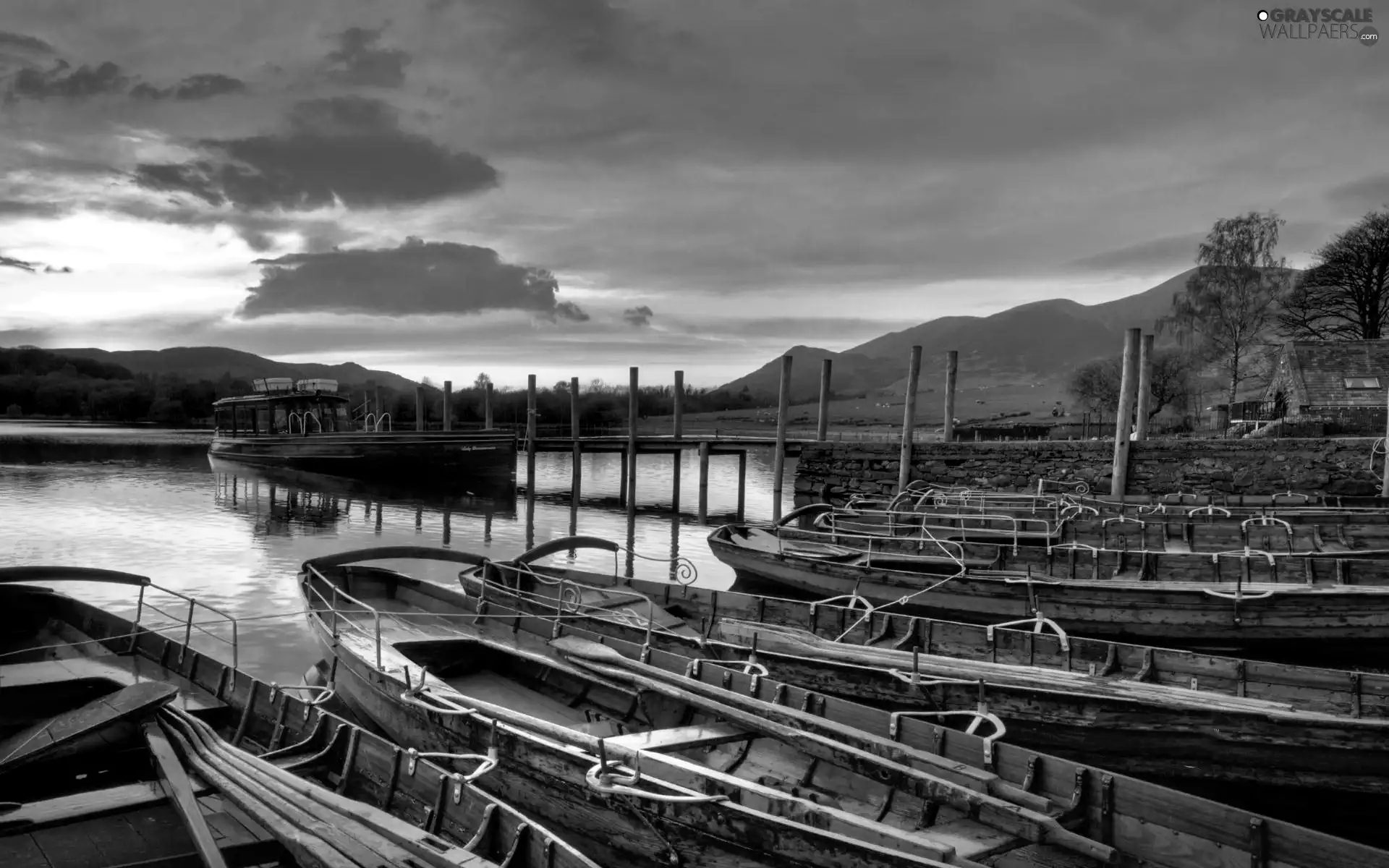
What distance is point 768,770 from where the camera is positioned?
648 cm

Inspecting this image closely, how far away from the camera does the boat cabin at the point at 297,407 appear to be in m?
44.0

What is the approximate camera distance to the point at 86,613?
31.7 feet

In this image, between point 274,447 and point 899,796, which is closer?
point 899,796

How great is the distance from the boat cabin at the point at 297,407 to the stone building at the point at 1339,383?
4373 centimetres

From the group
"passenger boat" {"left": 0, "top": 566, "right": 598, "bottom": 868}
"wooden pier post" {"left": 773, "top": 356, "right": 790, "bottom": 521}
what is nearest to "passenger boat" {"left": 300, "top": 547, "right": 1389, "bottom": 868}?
"passenger boat" {"left": 0, "top": 566, "right": 598, "bottom": 868}

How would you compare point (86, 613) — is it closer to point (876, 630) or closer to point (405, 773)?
point (405, 773)

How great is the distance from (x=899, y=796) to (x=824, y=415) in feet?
88.4

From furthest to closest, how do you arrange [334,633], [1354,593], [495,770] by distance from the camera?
[1354,593]
[334,633]
[495,770]

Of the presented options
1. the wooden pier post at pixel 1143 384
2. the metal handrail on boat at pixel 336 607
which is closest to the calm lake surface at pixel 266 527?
the metal handrail on boat at pixel 336 607

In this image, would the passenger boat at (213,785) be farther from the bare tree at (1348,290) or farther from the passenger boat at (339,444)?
the bare tree at (1348,290)

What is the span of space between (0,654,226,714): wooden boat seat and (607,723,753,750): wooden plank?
3.74 m

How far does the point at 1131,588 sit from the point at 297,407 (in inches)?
1693

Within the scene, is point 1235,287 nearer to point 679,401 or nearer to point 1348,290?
point 1348,290

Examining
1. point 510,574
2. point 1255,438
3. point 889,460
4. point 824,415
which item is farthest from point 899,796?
point 824,415
